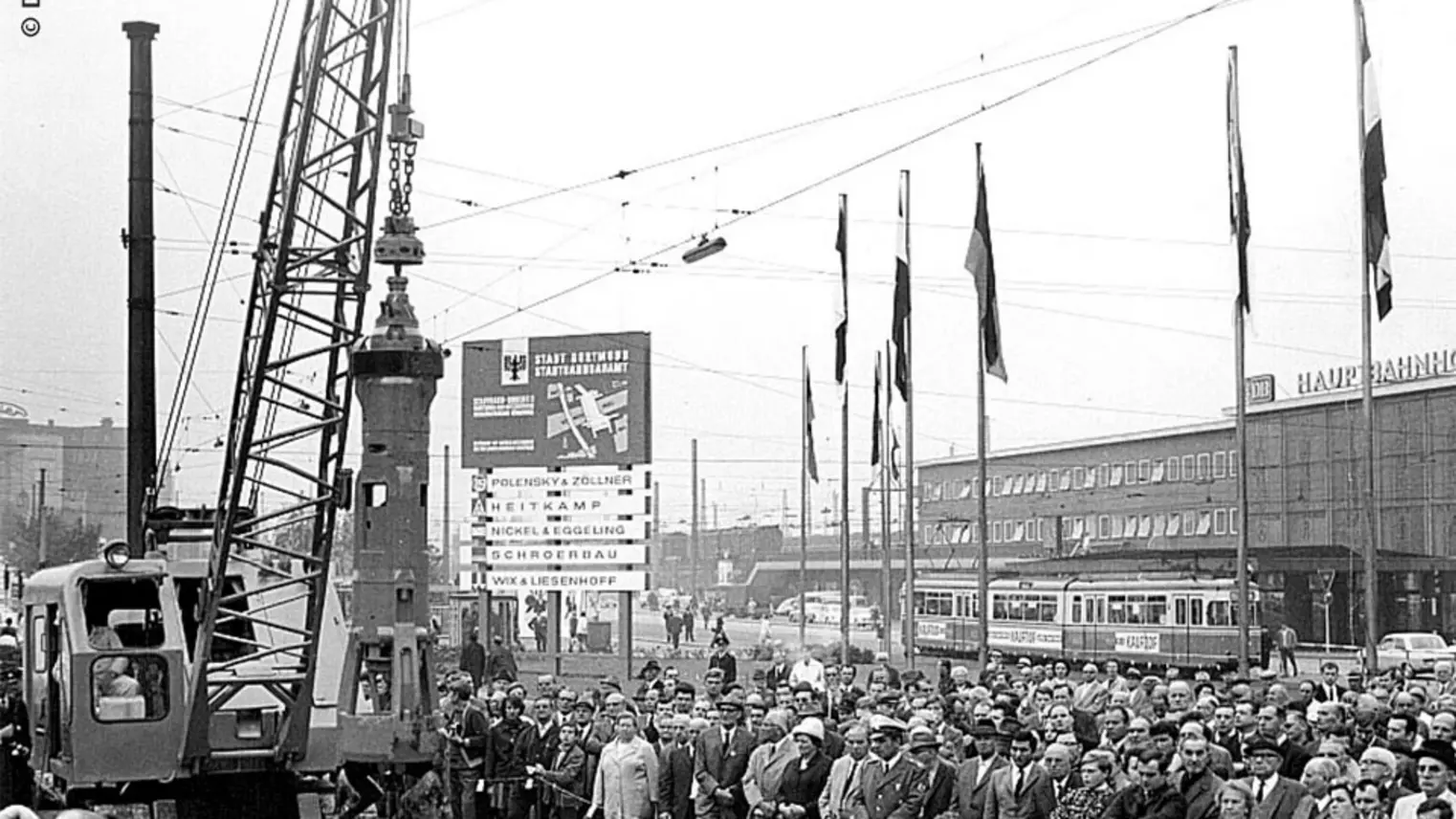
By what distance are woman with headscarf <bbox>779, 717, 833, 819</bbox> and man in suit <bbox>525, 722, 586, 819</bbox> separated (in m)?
3.81

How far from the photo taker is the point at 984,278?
105ft

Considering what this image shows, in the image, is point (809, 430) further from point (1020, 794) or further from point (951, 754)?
Result: point (1020, 794)

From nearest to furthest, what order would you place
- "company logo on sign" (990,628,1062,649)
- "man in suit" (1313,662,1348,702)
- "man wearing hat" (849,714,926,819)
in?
"man wearing hat" (849,714,926,819)
"man in suit" (1313,662,1348,702)
"company logo on sign" (990,628,1062,649)

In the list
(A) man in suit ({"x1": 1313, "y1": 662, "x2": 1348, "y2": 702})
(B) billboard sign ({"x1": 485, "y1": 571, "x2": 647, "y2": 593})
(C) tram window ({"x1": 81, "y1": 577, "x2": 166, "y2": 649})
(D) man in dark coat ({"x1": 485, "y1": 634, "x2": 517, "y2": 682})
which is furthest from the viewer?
(B) billboard sign ({"x1": 485, "y1": 571, "x2": 647, "y2": 593})

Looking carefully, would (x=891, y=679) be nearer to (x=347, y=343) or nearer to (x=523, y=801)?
(x=523, y=801)

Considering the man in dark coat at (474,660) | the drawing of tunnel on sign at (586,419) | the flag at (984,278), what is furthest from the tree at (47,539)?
the flag at (984,278)

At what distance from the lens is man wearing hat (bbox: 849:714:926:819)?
47.0 ft

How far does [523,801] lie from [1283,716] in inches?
296

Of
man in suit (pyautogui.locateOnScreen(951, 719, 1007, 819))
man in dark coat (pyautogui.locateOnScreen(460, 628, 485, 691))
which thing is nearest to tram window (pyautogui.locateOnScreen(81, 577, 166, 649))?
man in suit (pyautogui.locateOnScreen(951, 719, 1007, 819))

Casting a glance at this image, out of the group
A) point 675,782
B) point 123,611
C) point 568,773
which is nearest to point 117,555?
point 123,611

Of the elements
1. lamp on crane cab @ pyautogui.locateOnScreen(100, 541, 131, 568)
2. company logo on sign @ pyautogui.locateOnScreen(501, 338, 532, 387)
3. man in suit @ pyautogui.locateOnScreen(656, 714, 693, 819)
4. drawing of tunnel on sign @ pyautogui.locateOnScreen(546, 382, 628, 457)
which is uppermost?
company logo on sign @ pyautogui.locateOnScreen(501, 338, 532, 387)

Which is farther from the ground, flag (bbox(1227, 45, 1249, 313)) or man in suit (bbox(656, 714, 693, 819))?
flag (bbox(1227, 45, 1249, 313))

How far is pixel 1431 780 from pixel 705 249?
48.3ft

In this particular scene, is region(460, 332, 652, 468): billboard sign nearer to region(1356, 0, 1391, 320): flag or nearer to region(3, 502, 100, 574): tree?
region(1356, 0, 1391, 320): flag
